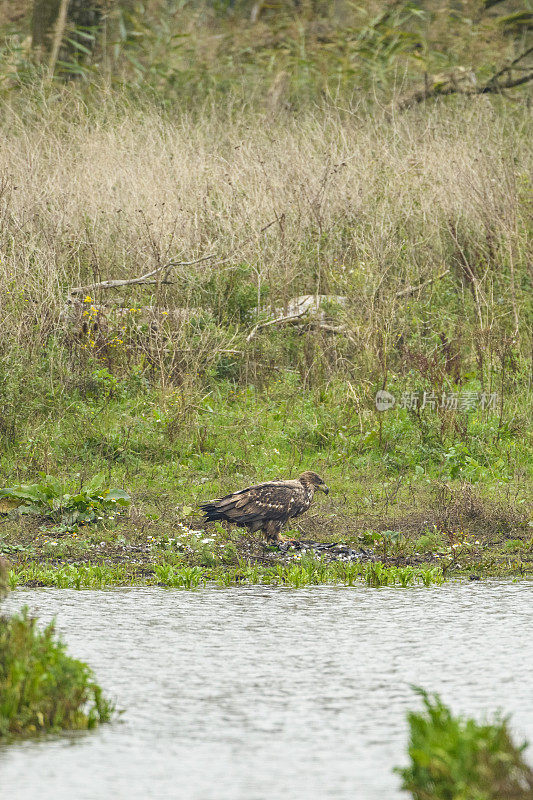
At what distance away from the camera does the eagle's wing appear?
29.0ft

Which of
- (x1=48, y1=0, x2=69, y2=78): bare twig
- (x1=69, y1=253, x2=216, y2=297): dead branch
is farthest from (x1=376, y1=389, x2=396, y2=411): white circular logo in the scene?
(x1=48, y1=0, x2=69, y2=78): bare twig

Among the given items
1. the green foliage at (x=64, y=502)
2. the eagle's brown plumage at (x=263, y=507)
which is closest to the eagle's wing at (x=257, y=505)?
the eagle's brown plumage at (x=263, y=507)

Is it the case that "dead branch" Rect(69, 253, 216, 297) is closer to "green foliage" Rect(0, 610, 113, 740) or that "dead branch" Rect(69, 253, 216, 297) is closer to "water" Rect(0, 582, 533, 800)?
"water" Rect(0, 582, 533, 800)

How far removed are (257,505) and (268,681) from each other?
9.62 feet

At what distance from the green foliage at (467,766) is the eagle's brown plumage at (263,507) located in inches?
178

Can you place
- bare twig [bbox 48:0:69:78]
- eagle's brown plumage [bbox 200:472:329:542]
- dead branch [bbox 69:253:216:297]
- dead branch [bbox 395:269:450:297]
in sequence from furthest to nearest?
bare twig [bbox 48:0:69:78] → dead branch [bbox 395:269:450:297] → dead branch [bbox 69:253:216:297] → eagle's brown plumage [bbox 200:472:329:542]

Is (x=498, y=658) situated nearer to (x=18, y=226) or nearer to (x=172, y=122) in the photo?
(x=18, y=226)

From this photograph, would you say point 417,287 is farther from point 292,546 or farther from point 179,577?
point 179,577

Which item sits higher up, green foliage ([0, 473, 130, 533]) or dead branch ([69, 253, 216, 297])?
dead branch ([69, 253, 216, 297])

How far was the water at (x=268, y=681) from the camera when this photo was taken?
4699mm

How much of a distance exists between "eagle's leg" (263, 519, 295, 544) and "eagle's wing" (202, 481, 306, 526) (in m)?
0.06

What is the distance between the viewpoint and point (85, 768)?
480 centimetres

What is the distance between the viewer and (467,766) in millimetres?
4125

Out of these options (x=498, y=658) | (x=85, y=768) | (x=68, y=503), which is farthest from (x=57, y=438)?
(x=85, y=768)
